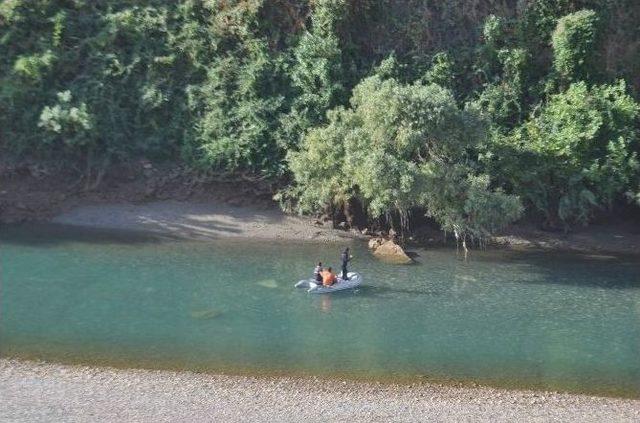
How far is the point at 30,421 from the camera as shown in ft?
61.7

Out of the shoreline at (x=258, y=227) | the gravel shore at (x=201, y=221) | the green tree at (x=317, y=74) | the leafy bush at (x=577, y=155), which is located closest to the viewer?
the leafy bush at (x=577, y=155)

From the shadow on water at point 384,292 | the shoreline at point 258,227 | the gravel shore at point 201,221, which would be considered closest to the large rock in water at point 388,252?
the shoreline at point 258,227

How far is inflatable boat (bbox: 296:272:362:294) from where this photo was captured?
29.5 metres

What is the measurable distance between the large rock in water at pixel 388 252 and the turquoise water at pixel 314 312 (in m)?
0.62

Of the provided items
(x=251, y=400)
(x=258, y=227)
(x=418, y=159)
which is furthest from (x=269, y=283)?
(x=251, y=400)

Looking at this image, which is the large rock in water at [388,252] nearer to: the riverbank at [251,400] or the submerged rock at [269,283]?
the submerged rock at [269,283]

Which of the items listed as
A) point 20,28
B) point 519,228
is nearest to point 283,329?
point 519,228

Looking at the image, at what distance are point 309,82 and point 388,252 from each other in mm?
9380

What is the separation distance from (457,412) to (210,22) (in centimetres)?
2612

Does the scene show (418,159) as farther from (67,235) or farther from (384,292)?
(67,235)

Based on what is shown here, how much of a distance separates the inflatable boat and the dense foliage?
5048 mm

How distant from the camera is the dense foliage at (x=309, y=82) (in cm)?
3547

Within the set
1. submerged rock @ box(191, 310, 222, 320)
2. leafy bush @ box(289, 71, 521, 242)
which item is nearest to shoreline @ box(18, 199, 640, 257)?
leafy bush @ box(289, 71, 521, 242)

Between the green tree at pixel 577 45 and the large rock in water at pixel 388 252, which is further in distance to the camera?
the green tree at pixel 577 45
